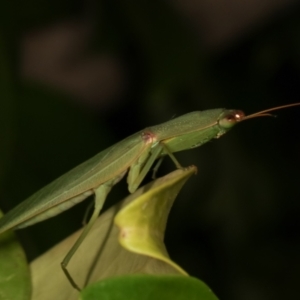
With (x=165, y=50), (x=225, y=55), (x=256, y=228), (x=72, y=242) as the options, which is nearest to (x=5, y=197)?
(x=72, y=242)

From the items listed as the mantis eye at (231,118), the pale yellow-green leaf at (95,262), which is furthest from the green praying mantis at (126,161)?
the pale yellow-green leaf at (95,262)

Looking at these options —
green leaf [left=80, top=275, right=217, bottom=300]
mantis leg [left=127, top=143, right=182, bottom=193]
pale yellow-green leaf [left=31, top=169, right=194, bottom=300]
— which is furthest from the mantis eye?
green leaf [left=80, top=275, right=217, bottom=300]

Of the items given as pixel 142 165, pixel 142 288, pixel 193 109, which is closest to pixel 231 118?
pixel 142 165

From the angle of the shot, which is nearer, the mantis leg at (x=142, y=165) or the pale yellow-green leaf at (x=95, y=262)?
the pale yellow-green leaf at (x=95, y=262)

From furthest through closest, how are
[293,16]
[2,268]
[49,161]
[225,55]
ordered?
1. [225,55]
2. [293,16]
3. [49,161]
4. [2,268]

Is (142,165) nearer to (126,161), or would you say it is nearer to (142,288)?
(126,161)

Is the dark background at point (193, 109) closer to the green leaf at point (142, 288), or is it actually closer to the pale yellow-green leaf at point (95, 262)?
the pale yellow-green leaf at point (95, 262)

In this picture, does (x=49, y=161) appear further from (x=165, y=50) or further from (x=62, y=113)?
(x=165, y=50)
